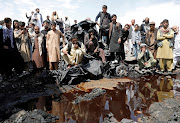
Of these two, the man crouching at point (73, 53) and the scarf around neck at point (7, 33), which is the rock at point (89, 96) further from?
the scarf around neck at point (7, 33)

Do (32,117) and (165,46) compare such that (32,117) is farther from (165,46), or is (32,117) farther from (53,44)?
(165,46)

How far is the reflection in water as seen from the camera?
2764 mm

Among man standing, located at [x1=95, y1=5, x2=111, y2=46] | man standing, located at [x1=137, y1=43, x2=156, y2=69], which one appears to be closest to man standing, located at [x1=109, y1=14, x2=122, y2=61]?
man standing, located at [x1=95, y1=5, x2=111, y2=46]

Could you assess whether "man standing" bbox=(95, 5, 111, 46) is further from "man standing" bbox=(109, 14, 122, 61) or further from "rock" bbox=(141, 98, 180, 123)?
"rock" bbox=(141, 98, 180, 123)

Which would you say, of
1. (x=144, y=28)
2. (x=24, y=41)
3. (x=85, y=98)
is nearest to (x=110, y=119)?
(x=85, y=98)

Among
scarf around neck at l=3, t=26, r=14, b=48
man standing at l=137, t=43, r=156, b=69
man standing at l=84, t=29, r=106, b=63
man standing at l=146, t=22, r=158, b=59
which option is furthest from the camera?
man standing at l=146, t=22, r=158, b=59

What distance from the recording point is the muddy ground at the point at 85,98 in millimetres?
2783

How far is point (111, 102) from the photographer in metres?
3.38

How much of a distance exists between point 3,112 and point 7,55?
2.22 meters

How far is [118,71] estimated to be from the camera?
590cm

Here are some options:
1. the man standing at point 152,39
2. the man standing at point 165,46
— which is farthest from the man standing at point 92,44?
the man standing at point 165,46

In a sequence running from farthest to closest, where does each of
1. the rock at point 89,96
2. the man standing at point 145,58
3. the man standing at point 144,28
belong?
1. the man standing at point 144,28
2. the man standing at point 145,58
3. the rock at point 89,96

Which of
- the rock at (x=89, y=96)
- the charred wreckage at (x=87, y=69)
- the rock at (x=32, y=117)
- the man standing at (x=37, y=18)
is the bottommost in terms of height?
→ the rock at (x=32, y=117)

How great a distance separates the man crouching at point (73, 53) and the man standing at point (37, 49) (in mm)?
806
